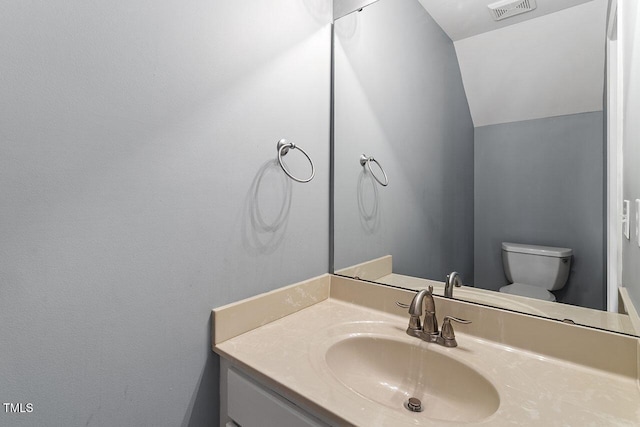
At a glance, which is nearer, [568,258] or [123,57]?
[123,57]

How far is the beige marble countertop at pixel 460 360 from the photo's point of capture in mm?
637

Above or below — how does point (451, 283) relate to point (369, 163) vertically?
below

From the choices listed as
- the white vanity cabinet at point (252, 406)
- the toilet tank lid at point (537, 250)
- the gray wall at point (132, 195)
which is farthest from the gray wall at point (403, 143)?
the white vanity cabinet at point (252, 406)

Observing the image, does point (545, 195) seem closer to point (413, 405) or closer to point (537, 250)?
point (537, 250)

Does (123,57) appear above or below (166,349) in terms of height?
above

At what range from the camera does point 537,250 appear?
979 millimetres

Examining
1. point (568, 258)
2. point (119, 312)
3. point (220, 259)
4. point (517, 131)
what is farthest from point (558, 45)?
point (119, 312)

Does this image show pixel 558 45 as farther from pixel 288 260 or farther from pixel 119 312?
pixel 119 312

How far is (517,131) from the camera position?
99cm

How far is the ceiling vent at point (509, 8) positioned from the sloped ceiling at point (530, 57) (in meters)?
0.02

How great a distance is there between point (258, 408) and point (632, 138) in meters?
1.17

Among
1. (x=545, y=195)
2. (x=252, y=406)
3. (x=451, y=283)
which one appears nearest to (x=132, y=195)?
(x=252, y=406)

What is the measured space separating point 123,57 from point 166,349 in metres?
0.73

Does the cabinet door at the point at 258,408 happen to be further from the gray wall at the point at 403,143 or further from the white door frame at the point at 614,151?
the white door frame at the point at 614,151
